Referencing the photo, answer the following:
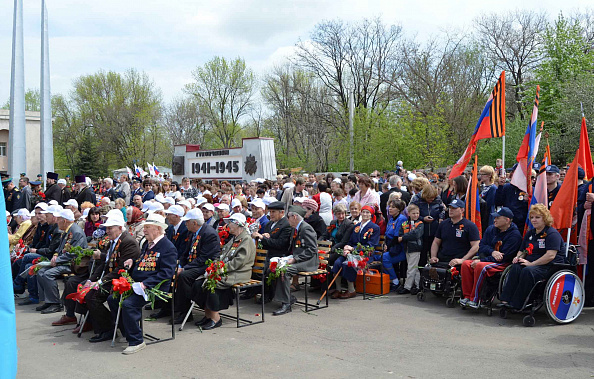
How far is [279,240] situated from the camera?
28.7 ft

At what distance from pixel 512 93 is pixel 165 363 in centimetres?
3801

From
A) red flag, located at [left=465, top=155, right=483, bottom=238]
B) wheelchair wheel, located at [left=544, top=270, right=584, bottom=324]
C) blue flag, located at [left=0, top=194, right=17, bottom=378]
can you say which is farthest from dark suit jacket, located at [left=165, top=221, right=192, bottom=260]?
blue flag, located at [left=0, top=194, right=17, bottom=378]

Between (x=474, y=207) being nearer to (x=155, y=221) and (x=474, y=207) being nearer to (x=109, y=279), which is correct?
(x=155, y=221)

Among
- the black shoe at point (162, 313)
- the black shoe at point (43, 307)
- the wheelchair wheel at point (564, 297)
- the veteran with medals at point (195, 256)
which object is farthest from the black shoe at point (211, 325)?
the wheelchair wheel at point (564, 297)

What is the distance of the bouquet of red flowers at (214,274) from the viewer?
24.0 ft

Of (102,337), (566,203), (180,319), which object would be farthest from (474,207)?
(102,337)

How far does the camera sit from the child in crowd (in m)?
9.37

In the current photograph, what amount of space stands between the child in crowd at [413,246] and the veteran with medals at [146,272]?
14.8ft

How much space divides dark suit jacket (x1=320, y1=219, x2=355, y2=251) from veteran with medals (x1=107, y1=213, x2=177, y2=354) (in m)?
3.68

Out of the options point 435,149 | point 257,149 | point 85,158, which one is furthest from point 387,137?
point 85,158

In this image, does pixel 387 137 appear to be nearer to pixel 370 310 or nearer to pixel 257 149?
pixel 257 149

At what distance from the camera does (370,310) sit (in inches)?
328

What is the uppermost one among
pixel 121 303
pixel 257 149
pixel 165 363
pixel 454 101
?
pixel 454 101

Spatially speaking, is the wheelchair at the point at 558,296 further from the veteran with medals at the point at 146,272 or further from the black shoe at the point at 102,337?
the black shoe at the point at 102,337
